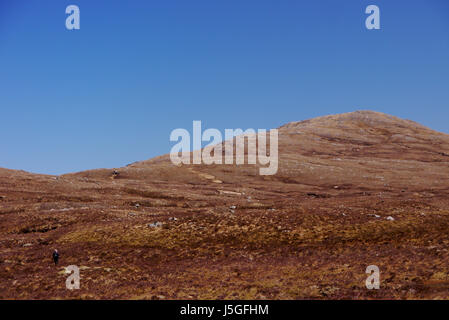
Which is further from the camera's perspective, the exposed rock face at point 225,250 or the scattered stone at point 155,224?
the scattered stone at point 155,224

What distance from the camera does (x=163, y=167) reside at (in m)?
115

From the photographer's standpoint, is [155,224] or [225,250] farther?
[155,224]

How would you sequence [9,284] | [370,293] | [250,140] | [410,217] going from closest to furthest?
[370,293] → [9,284] → [410,217] → [250,140]

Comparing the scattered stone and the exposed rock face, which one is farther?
the scattered stone

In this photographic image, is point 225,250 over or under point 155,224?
under

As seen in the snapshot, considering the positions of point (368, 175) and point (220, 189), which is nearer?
point (220, 189)

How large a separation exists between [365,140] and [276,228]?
146 m

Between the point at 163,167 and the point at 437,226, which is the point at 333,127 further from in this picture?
the point at 437,226

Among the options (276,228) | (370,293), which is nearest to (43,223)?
(276,228)

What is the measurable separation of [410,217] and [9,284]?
1330 inches

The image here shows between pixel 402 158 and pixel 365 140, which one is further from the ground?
pixel 365 140
